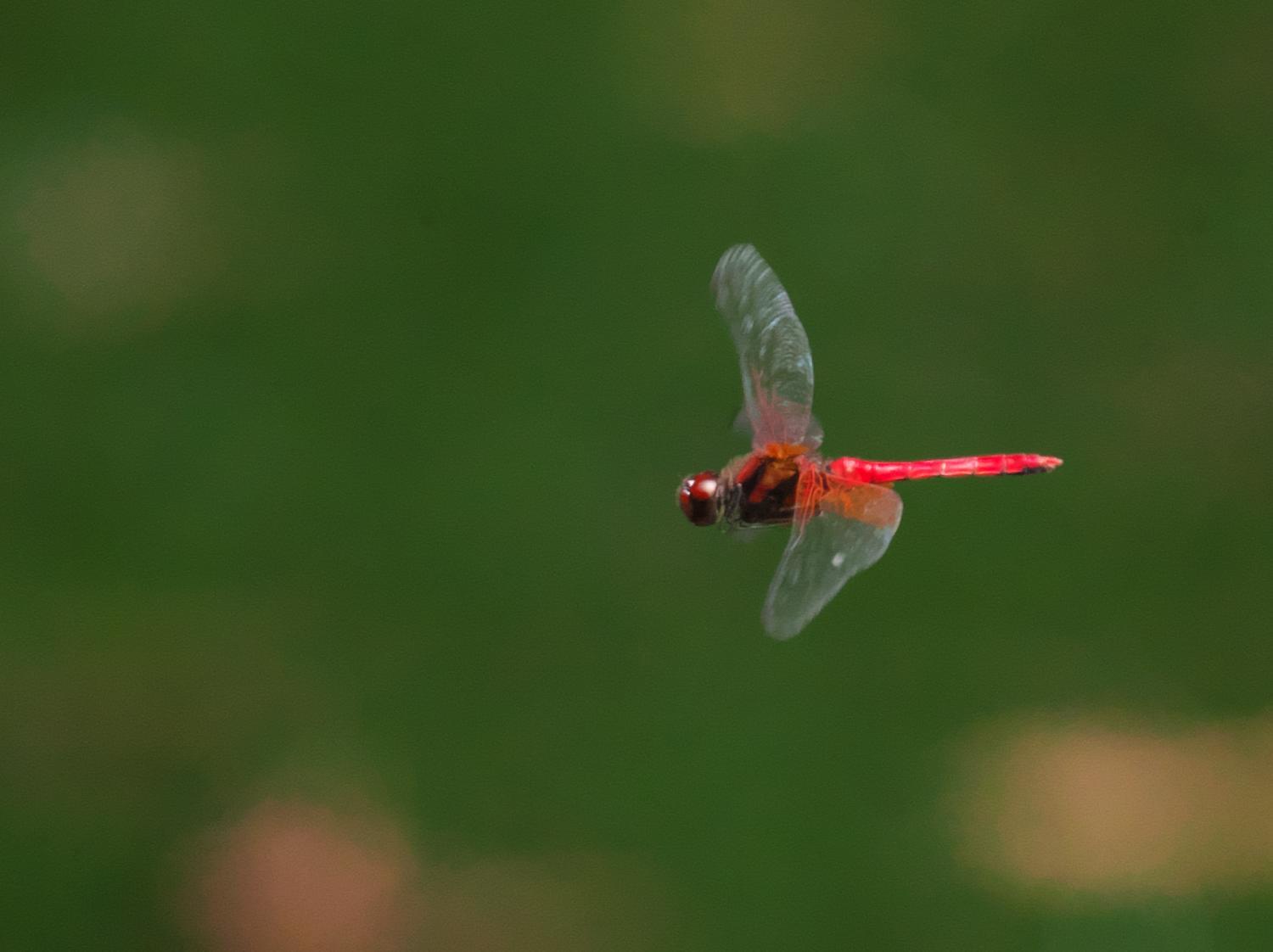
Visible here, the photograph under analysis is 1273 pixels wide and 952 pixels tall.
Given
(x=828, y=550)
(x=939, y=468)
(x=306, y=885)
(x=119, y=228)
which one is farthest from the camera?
(x=119, y=228)

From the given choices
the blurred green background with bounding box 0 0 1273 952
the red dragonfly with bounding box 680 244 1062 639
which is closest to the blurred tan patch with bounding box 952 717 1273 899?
the blurred green background with bounding box 0 0 1273 952

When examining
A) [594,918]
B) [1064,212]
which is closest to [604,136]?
[1064,212]

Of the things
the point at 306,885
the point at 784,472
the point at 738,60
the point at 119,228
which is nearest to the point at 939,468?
the point at 784,472

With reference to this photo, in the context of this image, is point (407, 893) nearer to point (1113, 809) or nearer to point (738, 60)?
point (1113, 809)

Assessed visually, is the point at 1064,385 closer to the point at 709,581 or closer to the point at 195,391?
the point at 709,581

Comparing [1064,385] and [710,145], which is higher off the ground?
[710,145]

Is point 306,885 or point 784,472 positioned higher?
point 784,472
